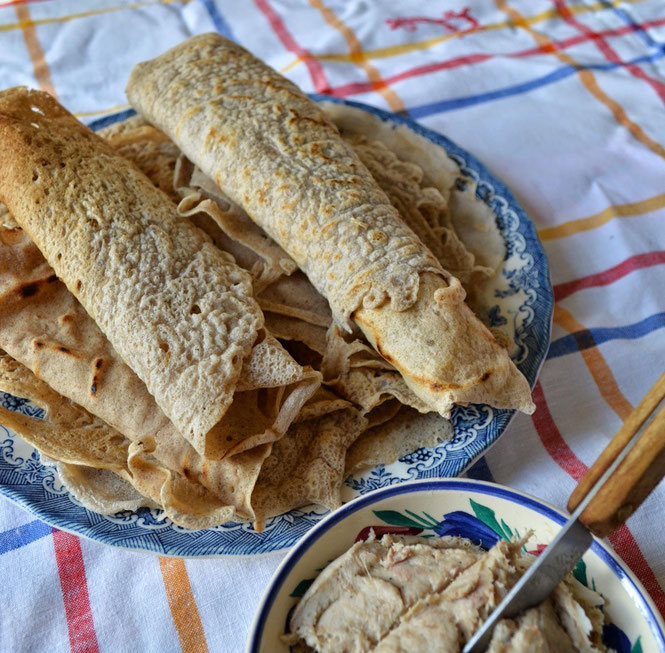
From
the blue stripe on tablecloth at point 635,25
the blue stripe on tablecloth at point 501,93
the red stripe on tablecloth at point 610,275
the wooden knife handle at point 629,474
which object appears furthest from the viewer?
the blue stripe on tablecloth at point 635,25

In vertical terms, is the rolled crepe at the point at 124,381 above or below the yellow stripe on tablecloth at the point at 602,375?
above

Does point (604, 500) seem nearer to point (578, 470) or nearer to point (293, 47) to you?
point (578, 470)

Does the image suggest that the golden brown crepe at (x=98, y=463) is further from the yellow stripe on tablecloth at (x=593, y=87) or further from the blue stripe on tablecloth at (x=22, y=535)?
the yellow stripe on tablecloth at (x=593, y=87)

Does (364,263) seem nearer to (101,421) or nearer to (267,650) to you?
(101,421)

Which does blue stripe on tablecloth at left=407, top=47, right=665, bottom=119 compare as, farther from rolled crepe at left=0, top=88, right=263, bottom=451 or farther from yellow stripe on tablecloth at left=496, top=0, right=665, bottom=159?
rolled crepe at left=0, top=88, right=263, bottom=451

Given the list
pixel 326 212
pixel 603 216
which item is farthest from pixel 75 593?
pixel 603 216

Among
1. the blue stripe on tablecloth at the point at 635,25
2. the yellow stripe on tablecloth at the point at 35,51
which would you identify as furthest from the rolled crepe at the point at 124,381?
the blue stripe on tablecloth at the point at 635,25

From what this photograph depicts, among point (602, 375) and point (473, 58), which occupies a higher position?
point (473, 58)
